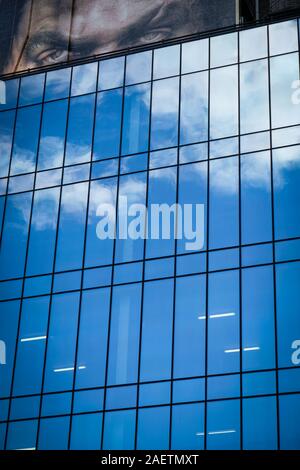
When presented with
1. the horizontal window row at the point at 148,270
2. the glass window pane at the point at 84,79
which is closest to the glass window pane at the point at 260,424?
the horizontal window row at the point at 148,270

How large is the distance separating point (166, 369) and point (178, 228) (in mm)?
7581

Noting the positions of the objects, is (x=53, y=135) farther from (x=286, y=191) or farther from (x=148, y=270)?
(x=286, y=191)

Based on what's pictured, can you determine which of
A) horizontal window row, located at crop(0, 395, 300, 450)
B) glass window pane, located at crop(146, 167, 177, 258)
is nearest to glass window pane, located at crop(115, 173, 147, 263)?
glass window pane, located at crop(146, 167, 177, 258)

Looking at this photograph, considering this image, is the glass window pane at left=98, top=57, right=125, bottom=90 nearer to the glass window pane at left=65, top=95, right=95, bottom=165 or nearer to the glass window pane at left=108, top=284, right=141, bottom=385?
the glass window pane at left=65, top=95, right=95, bottom=165

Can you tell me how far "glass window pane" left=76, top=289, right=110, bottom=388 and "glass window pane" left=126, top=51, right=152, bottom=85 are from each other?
1276cm

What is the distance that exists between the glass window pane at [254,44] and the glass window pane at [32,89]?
41.4ft

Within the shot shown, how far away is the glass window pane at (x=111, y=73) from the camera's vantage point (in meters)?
52.8

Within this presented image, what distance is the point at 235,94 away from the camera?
161 ft

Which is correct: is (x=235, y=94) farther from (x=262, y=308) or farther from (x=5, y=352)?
(x=5, y=352)

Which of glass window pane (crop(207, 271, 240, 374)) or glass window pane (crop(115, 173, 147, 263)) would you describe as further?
glass window pane (crop(115, 173, 147, 263))

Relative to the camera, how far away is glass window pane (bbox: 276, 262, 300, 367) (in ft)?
137

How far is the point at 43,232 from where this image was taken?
50.5 metres

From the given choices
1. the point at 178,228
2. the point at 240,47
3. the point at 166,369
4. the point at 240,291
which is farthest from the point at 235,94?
the point at 166,369

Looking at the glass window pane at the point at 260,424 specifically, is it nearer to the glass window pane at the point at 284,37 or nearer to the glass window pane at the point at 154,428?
the glass window pane at the point at 154,428
